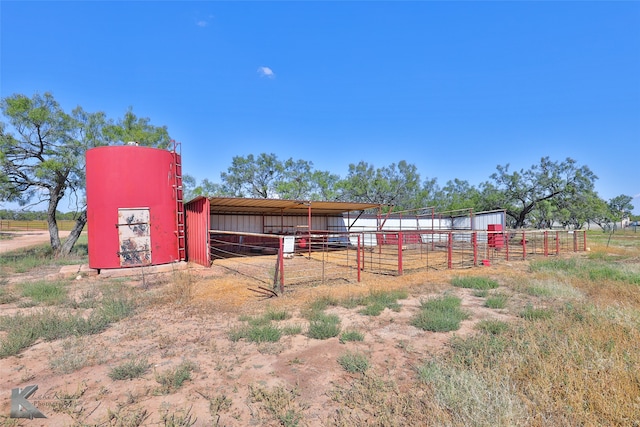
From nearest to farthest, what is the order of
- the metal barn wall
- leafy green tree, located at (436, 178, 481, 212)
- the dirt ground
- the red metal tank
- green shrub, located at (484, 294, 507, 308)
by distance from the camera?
1. the dirt ground
2. green shrub, located at (484, 294, 507, 308)
3. the red metal tank
4. the metal barn wall
5. leafy green tree, located at (436, 178, 481, 212)

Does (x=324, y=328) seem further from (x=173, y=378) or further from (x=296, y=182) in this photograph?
(x=296, y=182)

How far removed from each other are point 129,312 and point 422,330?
5.88 metres

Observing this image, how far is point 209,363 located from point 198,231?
10.2 m

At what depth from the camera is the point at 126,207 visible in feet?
37.4

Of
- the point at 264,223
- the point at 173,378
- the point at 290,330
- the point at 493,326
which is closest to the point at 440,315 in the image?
the point at 493,326

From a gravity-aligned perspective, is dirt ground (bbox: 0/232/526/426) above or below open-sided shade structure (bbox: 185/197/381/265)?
below

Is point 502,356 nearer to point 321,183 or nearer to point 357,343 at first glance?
point 357,343

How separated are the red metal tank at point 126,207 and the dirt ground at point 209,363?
4.16m

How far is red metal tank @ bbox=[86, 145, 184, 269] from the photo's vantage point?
441 inches

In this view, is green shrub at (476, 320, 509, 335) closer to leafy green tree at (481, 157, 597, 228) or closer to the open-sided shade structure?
the open-sided shade structure

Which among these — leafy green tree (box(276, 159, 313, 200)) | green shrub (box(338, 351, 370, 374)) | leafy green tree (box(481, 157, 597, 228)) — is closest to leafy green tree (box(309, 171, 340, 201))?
leafy green tree (box(276, 159, 313, 200))

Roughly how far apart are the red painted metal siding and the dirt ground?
219 inches

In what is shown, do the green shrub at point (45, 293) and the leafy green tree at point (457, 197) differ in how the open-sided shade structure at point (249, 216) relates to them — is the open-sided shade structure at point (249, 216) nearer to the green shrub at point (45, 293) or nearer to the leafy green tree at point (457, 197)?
the green shrub at point (45, 293)

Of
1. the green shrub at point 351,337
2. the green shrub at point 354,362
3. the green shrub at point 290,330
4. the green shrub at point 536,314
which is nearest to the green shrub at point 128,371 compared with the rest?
the green shrub at point 290,330
